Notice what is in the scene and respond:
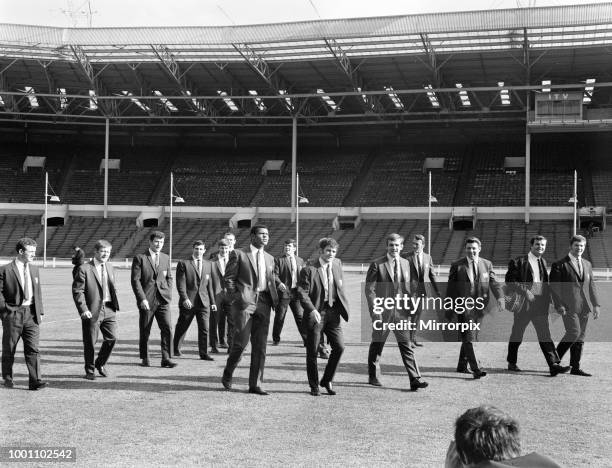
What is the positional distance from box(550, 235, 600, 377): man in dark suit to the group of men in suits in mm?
13

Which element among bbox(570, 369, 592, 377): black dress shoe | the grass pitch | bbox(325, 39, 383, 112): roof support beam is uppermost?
bbox(325, 39, 383, 112): roof support beam

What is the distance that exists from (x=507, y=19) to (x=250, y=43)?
13.1m

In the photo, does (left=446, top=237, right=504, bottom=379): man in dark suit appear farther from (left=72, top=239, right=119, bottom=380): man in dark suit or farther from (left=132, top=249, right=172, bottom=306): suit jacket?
(left=72, top=239, right=119, bottom=380): man in dark suit

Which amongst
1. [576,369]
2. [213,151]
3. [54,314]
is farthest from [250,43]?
[576,369]

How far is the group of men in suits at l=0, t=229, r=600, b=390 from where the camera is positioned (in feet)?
28.3

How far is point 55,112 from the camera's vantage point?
51188mm

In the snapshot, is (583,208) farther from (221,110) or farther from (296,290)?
(296,290)

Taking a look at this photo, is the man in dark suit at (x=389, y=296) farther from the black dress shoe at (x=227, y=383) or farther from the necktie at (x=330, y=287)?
the black dress shoe at (x=227, y=383)

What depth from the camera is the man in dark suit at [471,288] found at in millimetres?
9719

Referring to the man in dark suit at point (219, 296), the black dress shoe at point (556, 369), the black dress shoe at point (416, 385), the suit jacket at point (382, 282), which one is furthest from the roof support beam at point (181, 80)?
the black dress shoe at point (416, 385)

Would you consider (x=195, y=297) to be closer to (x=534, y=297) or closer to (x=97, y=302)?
(x=97, y=302)

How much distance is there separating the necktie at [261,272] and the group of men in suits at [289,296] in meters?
0.01

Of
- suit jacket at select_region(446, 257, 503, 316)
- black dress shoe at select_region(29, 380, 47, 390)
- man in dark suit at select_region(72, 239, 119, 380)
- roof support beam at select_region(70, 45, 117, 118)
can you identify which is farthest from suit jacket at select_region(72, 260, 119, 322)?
roof support beam at select_region(70, 45, 117, 118)

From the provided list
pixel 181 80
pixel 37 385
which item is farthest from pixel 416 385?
pixel 181 80
